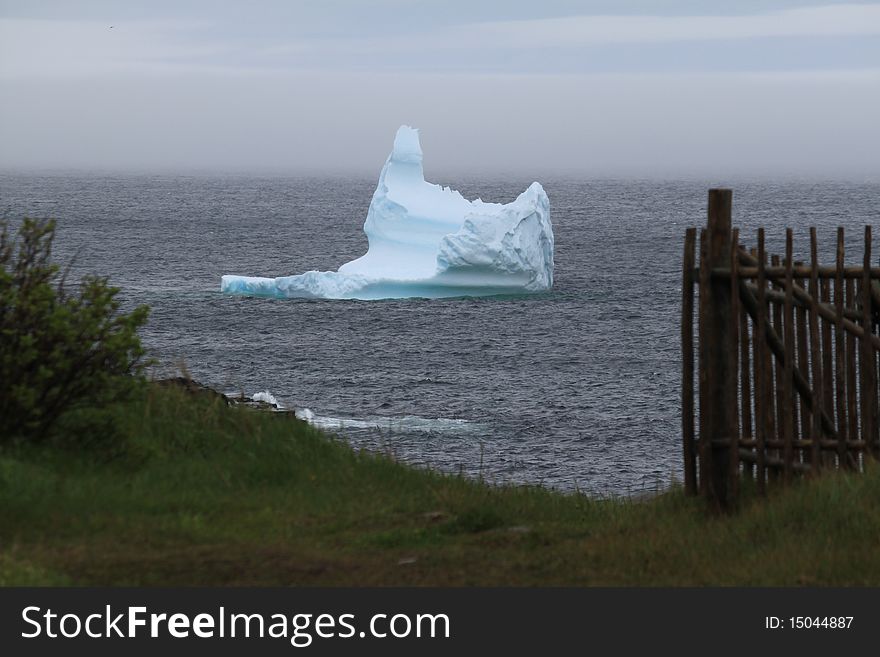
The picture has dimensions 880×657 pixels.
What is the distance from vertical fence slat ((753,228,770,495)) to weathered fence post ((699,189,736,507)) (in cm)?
18

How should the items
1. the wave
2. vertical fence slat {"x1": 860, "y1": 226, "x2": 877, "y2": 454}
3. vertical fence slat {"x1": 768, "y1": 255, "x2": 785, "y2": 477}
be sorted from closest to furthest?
vertical fence slat {"x1": 860, "y1": 226, "x2": 877, "y2": 454}
vertical fence slat {"x1": 768, "y1": 255, "x2": 785, "y2": 477}
the wave

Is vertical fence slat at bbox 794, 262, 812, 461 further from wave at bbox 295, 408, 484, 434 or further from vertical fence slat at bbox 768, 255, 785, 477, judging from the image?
wave at bbox 295, 408, 484, 434

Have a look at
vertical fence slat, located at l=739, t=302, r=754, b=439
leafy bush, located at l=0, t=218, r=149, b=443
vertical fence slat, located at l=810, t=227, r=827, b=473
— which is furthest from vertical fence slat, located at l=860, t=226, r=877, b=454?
leafy bush, located at l=0, t=218, r=149, b=443

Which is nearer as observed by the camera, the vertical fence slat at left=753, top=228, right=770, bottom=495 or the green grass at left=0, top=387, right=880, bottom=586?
the green grass at left=0, top=387, right=880, bottom=586

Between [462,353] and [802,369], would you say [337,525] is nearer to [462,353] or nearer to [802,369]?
[802,369]

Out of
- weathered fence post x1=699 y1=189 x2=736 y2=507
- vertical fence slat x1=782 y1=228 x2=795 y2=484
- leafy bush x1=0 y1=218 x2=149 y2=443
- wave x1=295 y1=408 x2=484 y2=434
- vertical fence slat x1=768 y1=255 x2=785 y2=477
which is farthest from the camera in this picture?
wave x1=295 y1=408 x2=484 y2=434

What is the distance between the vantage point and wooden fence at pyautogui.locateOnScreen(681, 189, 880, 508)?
7.64 metres

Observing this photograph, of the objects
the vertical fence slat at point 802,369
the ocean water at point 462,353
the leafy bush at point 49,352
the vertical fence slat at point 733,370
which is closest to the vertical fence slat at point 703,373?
the vertical fence slat at point 733,370

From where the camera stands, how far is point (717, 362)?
786 cm

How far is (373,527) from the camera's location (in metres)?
7.39

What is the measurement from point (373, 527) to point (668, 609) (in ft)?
7.41

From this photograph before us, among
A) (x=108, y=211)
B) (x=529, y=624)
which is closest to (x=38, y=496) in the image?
(x=529, y=624)

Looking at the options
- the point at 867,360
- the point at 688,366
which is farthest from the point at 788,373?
the point at 688,366

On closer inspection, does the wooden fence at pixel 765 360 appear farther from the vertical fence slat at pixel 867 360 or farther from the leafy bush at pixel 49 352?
the leafy bush at pixel 49 352
